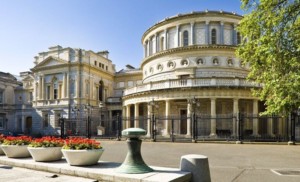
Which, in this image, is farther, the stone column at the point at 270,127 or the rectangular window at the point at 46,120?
the rectangular window at the point at 46,120

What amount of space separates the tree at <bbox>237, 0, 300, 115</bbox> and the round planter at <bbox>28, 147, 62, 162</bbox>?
32.9 feet

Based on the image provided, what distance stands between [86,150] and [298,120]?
25623 millimetres

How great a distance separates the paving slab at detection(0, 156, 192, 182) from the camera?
24.6ft

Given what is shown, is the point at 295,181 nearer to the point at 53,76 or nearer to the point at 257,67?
the point at 257,67

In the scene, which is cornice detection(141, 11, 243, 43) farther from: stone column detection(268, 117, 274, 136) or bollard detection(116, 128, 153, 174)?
bollard detection(116, 128, 153, 174)

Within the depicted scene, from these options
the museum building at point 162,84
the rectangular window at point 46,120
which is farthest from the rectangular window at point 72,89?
the rectangular window at point 46,120

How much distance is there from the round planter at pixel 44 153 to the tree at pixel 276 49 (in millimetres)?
10026

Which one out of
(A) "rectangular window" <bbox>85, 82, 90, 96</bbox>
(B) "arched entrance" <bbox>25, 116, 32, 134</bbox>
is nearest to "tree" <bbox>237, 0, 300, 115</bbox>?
(A) "rectangular window" <bbox>85, 82, 90, 96</bbox>

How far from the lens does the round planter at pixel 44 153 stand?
10.2 m

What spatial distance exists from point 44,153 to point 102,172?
10.2 ft

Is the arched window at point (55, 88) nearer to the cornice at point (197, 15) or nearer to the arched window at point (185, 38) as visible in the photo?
the cornice at point (197, 15)

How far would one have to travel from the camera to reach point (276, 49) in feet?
44.1

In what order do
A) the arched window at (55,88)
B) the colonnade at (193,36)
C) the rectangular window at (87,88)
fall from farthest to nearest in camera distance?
the arched window at (55,88) < the rectangular window at (87,88) < the colonnade at (193,36)

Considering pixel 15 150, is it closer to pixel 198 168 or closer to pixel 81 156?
pixel 81 156
